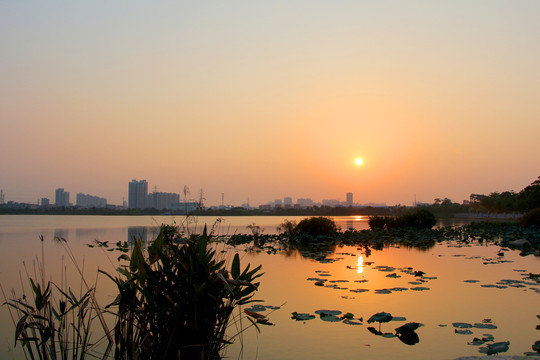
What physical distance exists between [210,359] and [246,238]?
19.2m

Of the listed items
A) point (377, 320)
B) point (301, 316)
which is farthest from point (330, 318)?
point (377, 320)

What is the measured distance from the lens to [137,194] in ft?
396

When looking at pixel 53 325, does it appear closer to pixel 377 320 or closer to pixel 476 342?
pixel 377 320

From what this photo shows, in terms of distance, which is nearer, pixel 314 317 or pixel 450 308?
pixel 314 317

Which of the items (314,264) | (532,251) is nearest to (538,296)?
(314,264)

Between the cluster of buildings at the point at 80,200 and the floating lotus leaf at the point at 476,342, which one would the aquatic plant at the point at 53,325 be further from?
the cluster of buildings at the point at 80,200

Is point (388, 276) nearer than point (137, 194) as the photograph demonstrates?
Yes

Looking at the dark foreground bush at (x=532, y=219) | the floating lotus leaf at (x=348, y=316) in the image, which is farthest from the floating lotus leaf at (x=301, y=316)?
the dark foreground bush at (x=532, y=219)

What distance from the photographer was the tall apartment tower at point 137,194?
11144 cm

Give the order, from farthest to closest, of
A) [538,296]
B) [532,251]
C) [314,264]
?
[532,251], [314,264], [538,296]

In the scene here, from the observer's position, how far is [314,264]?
13805 millimetres

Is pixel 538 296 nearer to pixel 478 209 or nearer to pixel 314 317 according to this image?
pixel 314 317

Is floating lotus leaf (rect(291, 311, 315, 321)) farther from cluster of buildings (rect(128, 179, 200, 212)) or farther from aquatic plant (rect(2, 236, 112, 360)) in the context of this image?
cluster of buildings (rect(128, 179, 200, 212))

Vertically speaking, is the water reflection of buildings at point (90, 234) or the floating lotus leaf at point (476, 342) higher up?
the floating lotus leaf at point (476, 342)
